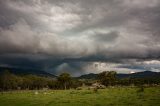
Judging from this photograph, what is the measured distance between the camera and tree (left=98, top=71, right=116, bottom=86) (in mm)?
162250

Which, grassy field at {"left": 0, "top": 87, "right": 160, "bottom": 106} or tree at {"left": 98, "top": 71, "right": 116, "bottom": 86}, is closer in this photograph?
grassy field at {"left": 0, "top": 87, "right": 160, "bottom": 106}

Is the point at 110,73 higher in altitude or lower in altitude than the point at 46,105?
higher

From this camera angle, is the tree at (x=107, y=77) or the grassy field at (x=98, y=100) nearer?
the grassy field at (x=98, y=100)

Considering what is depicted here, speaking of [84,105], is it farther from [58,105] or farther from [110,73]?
[110,73]

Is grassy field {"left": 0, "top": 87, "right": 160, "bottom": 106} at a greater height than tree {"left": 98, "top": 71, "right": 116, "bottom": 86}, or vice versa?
tree {"left": 98, "top": 71, "right": 116, "bottom": 86}

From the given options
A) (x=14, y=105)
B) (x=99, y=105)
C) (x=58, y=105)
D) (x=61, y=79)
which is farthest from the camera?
(x=61, y=79)

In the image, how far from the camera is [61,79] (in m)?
176

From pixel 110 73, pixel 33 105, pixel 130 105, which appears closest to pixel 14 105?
pixel 33 105

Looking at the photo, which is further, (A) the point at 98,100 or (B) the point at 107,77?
(B) the point at 107,77

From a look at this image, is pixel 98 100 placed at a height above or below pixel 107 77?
below

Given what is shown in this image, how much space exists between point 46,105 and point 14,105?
6858 millimetres

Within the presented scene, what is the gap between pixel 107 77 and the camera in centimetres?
16200

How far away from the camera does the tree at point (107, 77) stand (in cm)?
16225

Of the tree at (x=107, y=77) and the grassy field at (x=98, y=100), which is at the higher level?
the tree at (x=107, y=77)
